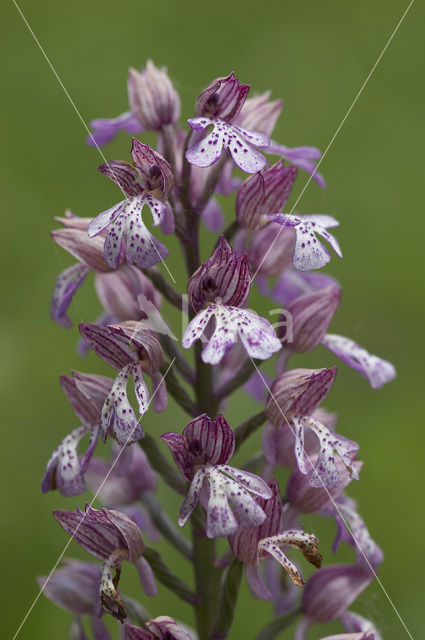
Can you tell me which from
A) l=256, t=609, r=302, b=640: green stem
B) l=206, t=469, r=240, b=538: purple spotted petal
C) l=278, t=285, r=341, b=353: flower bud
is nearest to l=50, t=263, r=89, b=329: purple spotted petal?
l=278, t=285, r=341, b=353: flower bud

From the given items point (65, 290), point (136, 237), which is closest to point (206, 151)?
point (136, 237)

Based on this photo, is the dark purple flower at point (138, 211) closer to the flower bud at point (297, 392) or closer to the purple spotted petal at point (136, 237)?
the purple spotted petal at point (136, 237)

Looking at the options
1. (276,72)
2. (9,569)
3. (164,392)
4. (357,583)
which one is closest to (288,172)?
(164,392)

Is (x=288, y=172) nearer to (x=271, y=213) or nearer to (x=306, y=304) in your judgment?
(x=271, y=213)

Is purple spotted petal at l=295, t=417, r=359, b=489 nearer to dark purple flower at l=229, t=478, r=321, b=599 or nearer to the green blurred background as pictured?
dark purple flower at l=229, t=478, r=321, b=599

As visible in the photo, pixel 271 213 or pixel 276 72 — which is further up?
pixel 276 72

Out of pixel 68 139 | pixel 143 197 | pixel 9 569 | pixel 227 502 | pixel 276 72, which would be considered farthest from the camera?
pixel 276 72

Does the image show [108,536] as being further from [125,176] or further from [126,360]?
[125,176]
